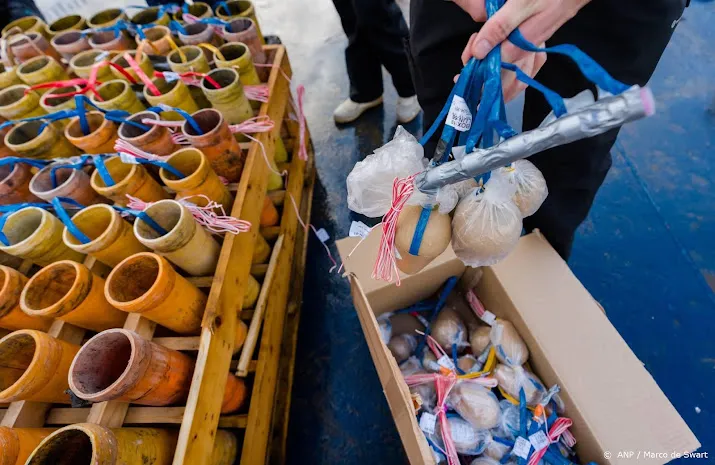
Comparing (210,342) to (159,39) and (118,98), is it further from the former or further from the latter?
(159,39)

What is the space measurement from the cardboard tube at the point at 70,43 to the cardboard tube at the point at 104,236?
1.06 meters

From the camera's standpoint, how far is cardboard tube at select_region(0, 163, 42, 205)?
1.10 meters

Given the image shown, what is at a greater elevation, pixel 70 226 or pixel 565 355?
pixel 70 226

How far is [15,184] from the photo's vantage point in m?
1.11

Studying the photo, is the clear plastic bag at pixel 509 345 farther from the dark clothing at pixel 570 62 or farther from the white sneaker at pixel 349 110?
the white sneaker at pixel 349 110

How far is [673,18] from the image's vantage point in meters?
0.86

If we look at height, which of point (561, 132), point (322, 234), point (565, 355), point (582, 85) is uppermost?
point (561, 132)

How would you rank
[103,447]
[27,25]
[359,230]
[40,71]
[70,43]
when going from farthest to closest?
[27,25] < [70,43] < [40,71] < [359,230] < [103,447]

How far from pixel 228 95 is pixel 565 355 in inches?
48.9

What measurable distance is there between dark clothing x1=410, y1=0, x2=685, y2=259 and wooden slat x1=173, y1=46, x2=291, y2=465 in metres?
0.59

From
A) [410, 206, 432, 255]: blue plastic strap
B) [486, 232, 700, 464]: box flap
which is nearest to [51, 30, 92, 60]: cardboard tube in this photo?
[410, 206, 432, 255]: blue plastic strap

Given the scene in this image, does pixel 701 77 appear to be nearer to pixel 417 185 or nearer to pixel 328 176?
pixel 328 176

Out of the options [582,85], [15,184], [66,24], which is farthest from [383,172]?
[66,24]

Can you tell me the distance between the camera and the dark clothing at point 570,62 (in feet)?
2.82
